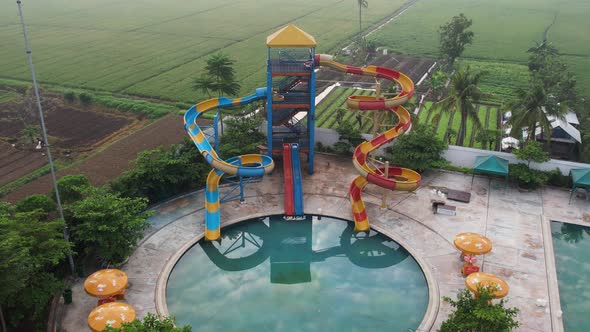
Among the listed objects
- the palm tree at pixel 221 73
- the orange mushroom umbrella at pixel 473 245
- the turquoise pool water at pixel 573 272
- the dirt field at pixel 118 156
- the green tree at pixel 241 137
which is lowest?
the turquoise pool water at pixel 573 272

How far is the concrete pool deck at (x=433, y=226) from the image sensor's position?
97.9 feet

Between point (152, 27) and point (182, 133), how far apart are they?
2553 inches

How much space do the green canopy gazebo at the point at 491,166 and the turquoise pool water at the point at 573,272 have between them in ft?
20.1

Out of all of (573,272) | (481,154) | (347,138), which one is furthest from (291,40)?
(573,272)

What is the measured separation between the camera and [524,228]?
3694cm

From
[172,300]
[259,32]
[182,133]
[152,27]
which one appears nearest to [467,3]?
[259,32]

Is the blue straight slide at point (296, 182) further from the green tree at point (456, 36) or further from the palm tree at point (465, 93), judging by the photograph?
the green tree at point (456, 36)

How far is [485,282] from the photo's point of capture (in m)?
28.7

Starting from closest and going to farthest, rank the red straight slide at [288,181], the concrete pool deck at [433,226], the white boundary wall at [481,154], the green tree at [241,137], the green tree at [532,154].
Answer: the concrete pool deck at [433,226] → the red straight slide at [288,181] → the green tree at [532,154] → the white boundary wall at [481,154] → the green tree at [241,137]

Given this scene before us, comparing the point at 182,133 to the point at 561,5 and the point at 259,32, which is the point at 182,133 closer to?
the point at 259,32

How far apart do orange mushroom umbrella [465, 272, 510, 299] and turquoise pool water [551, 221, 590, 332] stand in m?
4.35

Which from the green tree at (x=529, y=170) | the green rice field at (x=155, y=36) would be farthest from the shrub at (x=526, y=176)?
the green rice field at (x=155, y=36)

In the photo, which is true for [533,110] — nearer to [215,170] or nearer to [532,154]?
[532,154]

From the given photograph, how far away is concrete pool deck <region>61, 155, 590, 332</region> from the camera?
29.8 metres
